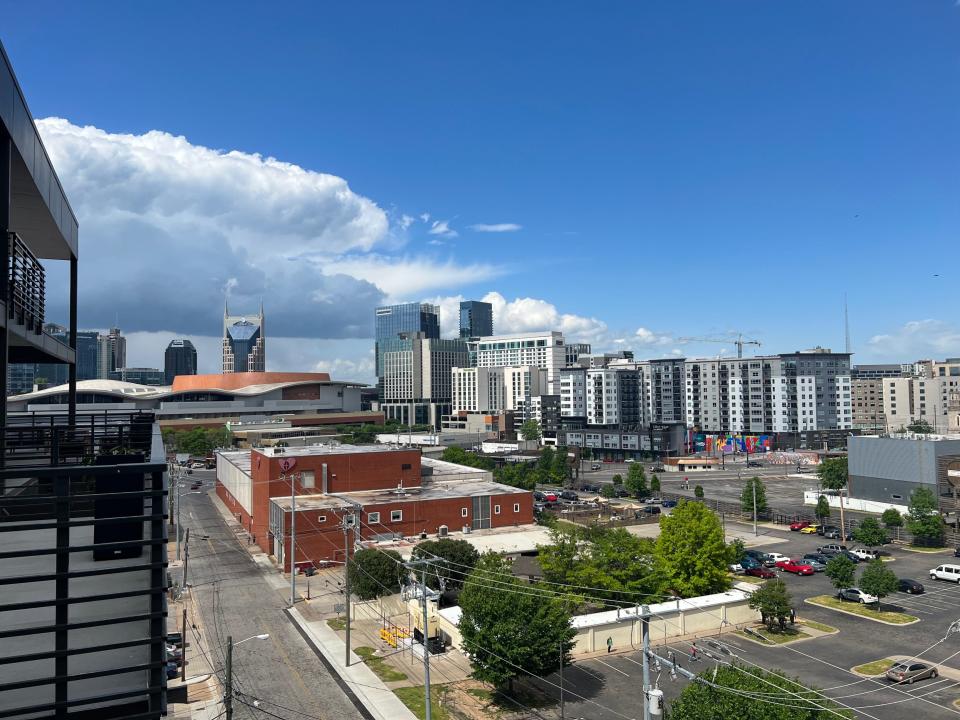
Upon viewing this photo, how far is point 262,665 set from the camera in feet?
92.4

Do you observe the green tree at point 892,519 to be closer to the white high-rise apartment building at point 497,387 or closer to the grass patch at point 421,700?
the grass patch at point 421,700

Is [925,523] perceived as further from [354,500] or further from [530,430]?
[530,430]

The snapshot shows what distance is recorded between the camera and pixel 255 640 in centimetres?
3116

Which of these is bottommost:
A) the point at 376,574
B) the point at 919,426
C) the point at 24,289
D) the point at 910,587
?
the point at 910,587

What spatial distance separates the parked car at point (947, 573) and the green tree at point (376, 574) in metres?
33.3

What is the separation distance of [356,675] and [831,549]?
122ft

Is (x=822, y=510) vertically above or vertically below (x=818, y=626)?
above

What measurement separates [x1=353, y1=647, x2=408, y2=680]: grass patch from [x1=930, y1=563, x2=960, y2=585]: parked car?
3472cm

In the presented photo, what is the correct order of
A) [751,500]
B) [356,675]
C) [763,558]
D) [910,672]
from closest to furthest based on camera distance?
[910,672] < [356,675] < [763,558] < [751,500]

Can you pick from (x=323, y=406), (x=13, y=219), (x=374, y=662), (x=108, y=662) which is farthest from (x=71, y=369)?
(x=323, y=406)

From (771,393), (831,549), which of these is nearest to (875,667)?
(831,549)

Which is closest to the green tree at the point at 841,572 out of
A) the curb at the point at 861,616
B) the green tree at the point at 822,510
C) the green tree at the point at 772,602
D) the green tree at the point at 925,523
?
the curb at the point at 861,616

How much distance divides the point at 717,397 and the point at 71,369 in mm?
129871

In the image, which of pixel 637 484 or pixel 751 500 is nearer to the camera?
pixel 751 500
